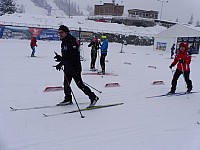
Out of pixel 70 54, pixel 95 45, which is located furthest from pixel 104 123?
pixel 95 45

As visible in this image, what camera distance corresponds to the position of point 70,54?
5.10 metres

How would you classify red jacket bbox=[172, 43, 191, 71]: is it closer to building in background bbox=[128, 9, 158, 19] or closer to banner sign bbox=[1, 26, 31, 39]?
banner sign bbox=[1, 26, 31, 39]

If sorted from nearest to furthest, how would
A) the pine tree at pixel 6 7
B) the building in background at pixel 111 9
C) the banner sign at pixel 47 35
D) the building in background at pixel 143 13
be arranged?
the banner sign at pixel 47 35
the pine tree at pixel 6 7
the building in background at pixel 111 9
the building in background at pixel 143 13

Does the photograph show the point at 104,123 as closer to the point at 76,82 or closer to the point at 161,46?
the point at 76,82

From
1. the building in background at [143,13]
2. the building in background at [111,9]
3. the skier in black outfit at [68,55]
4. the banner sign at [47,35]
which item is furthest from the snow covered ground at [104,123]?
the building in background at [111,9]

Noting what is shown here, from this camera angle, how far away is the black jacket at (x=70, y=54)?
5070 mm

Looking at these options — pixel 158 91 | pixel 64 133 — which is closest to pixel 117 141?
pixel 64 133

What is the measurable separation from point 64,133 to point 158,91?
479 centimetres

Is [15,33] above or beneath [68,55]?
above

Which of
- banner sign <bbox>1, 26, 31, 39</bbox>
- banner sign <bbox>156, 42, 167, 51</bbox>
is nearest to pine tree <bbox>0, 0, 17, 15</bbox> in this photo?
banner sign <bbox>1, 26, 31, 39</bbox>

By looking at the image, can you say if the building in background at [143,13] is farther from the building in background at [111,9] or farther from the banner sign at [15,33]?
the banner sign at [15,33]

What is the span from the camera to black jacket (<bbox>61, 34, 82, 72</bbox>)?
16.6 ft

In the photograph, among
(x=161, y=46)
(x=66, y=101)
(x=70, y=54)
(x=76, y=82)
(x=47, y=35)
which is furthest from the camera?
(x=161, y=46)

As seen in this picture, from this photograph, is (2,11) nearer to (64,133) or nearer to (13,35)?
(13,35)
